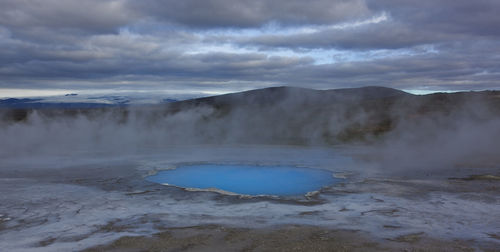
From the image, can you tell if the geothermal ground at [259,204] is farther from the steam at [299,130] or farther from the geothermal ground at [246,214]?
the steam at [299,130]

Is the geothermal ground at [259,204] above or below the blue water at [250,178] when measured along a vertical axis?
above

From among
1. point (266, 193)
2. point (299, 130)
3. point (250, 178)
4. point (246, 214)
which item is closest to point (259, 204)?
point (246, 214)

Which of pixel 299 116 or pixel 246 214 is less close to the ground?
pixel 299 116

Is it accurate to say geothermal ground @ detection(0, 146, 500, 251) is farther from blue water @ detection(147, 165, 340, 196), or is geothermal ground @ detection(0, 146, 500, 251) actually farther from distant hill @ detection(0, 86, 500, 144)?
distant hill @ detection(0, 86, 500, 144)

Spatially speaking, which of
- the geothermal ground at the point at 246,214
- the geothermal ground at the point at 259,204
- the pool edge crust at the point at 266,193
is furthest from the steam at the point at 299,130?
the geothermal ground at the point at 246,214

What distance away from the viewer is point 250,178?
918cm

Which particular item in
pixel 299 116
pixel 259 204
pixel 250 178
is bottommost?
pixel 250 178

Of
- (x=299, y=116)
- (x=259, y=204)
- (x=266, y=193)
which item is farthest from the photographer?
(x=299, y=116)

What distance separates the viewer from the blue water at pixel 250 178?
25.5 ft

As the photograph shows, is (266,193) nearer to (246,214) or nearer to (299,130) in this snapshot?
(246,214)

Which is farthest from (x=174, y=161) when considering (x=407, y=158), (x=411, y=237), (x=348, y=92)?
(x=348, y=92)

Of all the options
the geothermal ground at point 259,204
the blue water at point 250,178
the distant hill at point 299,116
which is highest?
the distant hill at point 299,116

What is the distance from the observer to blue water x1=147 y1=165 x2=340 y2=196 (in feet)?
25.5

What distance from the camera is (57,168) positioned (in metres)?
10.0
